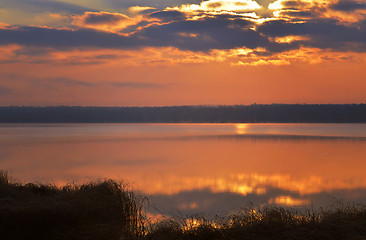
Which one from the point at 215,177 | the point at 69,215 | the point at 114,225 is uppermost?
the point at 69,215

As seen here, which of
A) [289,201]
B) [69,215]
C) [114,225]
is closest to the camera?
[69,215]

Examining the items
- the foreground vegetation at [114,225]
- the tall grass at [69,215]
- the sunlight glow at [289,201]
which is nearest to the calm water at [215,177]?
the sunlight glow at [289,201]

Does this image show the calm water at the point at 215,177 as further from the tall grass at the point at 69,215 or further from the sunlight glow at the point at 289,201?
the tall grass at the point at 69,215

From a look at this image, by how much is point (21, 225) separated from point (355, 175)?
32485mm

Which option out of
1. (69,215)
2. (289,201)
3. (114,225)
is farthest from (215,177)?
(69,215)

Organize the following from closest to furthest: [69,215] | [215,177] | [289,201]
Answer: [69,215] → [289,201] → [215,177]

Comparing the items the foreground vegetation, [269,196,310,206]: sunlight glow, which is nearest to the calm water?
[269,196,310,206]: sunlight glow

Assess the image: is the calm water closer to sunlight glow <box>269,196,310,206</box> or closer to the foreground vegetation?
sunlight glow <box>269,196,310,206</box>

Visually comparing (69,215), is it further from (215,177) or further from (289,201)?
(215,177)

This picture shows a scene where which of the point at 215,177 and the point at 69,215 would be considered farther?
the point at 215,177

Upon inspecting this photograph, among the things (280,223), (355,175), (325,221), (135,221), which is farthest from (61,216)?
(355,175)

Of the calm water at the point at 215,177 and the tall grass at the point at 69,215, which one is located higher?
the tall grass at the point at 69,215

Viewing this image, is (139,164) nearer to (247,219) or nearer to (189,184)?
(189,184)

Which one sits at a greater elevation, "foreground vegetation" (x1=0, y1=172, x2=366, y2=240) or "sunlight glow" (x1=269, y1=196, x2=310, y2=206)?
"foreground vegetation" (x1=0, y1=172, x2=366, y2=240)
